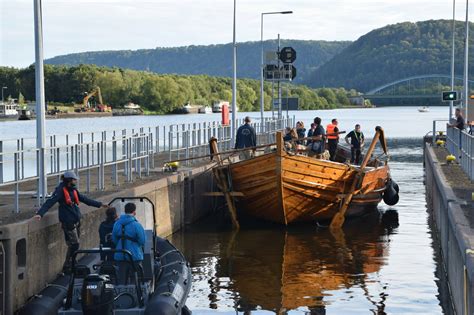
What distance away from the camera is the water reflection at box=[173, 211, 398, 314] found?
→ 1761cm

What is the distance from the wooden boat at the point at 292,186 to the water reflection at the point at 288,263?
1.96ft

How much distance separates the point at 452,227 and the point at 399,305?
1685mm

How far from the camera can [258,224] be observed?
27.8 meters

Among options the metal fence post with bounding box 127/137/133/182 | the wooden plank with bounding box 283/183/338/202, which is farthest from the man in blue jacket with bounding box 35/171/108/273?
the wooden plank with bounding box 283/183/338/202

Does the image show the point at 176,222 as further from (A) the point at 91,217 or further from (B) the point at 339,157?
(B) the point at 339,157

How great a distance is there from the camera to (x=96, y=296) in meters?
12.5

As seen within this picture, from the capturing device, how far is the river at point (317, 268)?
17.1m

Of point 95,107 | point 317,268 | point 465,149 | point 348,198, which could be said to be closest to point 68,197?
point 317,268

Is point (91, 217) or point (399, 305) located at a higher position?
point (91, 217)

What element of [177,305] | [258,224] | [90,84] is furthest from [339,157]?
[90,84]

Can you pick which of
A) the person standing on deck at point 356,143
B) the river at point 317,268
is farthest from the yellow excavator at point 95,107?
the river at point 317,268

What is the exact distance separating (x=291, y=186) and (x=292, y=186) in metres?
0.03

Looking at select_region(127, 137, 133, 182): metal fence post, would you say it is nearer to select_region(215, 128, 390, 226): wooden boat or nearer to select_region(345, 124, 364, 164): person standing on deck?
select_region(215, 128, 390, 226): wooden boat

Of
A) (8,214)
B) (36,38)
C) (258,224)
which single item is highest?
(36,38)
